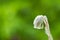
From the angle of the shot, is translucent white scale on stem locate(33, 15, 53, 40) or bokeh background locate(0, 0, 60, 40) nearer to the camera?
translucent white scale on stem locate(33, 15, 53, 40)

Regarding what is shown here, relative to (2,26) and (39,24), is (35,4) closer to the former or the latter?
(2,26)

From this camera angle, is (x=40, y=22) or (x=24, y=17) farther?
(x=24, y=17)

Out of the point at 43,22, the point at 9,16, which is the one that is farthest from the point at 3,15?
the point at 43,22

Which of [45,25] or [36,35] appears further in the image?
[36,35]

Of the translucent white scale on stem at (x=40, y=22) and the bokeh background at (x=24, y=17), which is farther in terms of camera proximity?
the bokeh background at (x=24, y=17)

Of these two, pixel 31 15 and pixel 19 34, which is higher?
pixel 31 15

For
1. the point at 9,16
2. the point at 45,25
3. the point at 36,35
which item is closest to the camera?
the point at 45,25

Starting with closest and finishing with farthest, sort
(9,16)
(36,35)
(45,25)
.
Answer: (45,25) < (9,16) < (36,35)
